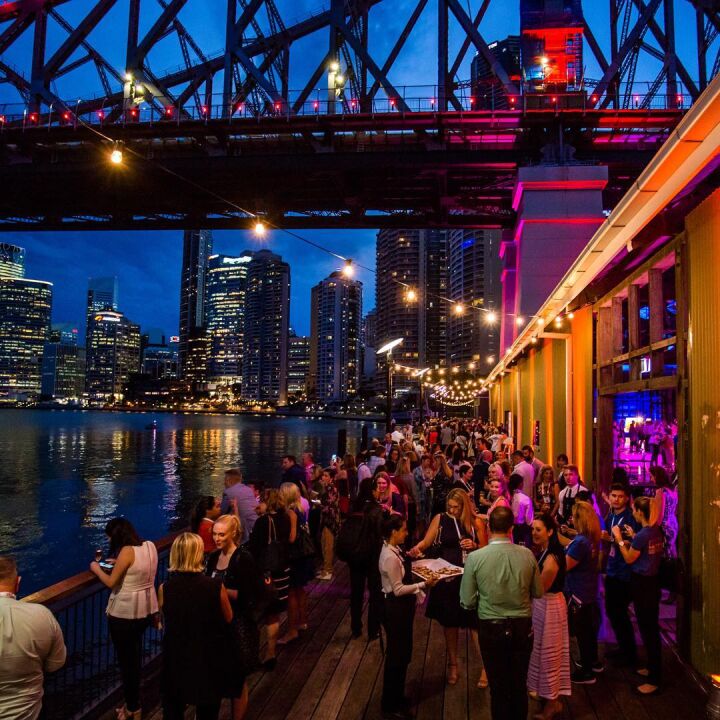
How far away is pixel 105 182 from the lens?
122ft

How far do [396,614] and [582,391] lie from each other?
7058 mm

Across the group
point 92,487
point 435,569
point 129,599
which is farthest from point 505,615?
point 92,487

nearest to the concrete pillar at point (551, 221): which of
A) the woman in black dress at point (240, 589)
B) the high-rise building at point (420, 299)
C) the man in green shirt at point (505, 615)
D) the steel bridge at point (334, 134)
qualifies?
the steel bridge at point (334, 134)

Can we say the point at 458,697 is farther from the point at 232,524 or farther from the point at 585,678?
the point at 232,524

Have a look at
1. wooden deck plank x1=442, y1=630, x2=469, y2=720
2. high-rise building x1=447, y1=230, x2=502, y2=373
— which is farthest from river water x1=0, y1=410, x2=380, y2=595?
high-rise building x1=447, y1=230, x2=502, y2=373

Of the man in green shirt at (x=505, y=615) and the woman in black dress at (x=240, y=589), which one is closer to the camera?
the man in green shirt at (x=505, y=615)

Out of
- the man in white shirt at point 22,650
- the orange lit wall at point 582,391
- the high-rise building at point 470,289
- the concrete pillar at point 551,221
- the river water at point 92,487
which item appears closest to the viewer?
the man in white shirt at point 22,650

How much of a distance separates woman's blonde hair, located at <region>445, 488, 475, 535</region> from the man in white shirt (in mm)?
3200

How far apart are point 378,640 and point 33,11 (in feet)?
168

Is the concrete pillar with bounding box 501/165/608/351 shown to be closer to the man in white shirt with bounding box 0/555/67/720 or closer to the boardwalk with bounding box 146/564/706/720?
the boardwalk with bounding box 146/564/706/720

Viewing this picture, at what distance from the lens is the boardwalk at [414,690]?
462 cm

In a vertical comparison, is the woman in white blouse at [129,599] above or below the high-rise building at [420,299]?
below

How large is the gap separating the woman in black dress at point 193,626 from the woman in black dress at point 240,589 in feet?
0.96

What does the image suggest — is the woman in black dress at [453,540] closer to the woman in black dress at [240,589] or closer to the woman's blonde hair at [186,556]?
the woman in black dress at [240,589]
